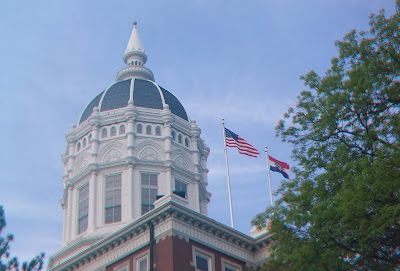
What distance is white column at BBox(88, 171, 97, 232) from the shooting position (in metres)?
47.3

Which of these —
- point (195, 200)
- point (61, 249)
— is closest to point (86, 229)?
point (61, 249)

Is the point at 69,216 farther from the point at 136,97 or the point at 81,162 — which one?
the point at 136,97

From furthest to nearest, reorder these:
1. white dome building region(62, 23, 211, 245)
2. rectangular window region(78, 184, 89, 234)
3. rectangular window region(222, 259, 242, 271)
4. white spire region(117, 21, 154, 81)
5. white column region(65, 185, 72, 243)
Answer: white spire region(117, 21, 154, 81), white column region(65, 185, 72, 243), rectangular window region(78, 184, 89, 234), white dome building region(62, 23, 211, 245), rectangular window region(222, 259, 242, 271)

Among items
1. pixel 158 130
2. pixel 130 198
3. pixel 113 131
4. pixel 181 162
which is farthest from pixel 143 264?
pixel 113 131

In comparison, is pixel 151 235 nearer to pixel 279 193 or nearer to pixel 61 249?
pixel 279 193

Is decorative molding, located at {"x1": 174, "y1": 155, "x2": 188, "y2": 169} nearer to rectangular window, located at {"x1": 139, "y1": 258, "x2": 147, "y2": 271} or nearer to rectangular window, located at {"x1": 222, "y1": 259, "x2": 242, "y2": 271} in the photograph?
rectangular window, located at {"x1": 222, "y1": 259, "x2": 242, "y2": 271}

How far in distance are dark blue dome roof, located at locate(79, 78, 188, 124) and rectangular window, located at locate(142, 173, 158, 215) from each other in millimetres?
7484

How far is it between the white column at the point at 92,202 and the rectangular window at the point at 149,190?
3.81m

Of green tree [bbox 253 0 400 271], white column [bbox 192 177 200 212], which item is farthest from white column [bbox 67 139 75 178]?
green tree [bbox 253 0 400 271]

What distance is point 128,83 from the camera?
185 ft

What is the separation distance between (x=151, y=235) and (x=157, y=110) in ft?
63.8

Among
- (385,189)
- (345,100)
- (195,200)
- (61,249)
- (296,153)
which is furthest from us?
(195,200)

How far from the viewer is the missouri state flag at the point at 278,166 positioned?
157 feet

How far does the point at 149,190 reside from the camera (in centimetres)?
4853
